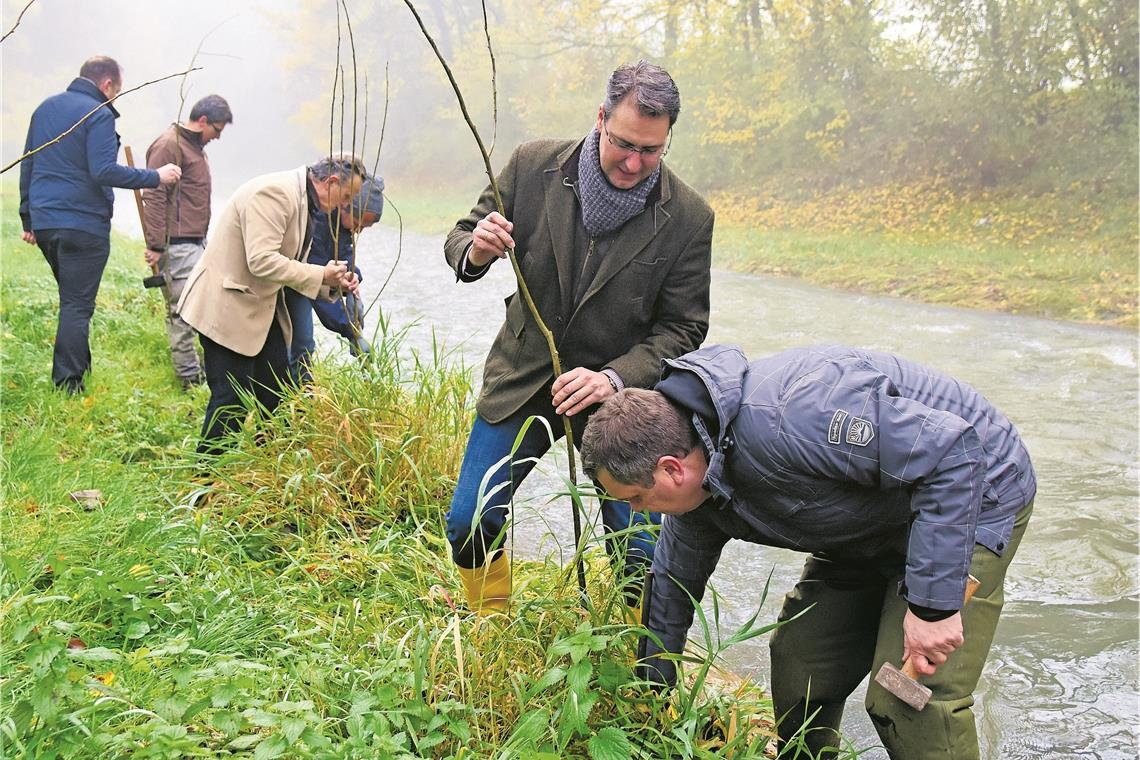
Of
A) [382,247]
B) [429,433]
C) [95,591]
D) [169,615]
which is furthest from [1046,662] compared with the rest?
[382,247]

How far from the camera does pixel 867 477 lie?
6.44 feet

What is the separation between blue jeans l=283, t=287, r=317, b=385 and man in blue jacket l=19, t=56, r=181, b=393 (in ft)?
4.04

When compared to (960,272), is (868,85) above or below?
above

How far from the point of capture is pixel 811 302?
36.6ft

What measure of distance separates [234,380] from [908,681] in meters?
3.25

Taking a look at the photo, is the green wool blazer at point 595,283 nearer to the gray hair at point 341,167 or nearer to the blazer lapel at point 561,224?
the blazer lapel at point 561,224

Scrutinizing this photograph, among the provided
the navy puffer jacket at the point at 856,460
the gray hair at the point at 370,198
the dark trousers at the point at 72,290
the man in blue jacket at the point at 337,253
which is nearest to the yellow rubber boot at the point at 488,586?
the navy puffer jacket at the point at 856,460

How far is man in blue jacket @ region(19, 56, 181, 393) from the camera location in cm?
496

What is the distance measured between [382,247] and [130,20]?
4677 centimetres

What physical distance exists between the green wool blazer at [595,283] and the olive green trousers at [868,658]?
78cm

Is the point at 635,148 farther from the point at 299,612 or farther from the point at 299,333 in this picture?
the point at 299,333

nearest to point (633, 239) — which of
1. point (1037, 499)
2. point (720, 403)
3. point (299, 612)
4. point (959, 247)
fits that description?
point (720, 403)

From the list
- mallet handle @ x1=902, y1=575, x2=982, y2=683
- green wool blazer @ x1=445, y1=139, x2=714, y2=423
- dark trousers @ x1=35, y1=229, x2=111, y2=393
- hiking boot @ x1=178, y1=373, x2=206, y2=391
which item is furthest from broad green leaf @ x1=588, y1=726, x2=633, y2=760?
hiking boot @ x1=178, y1=373, x2=206, y2=391

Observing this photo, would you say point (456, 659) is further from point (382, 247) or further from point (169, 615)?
point (382, 247)
